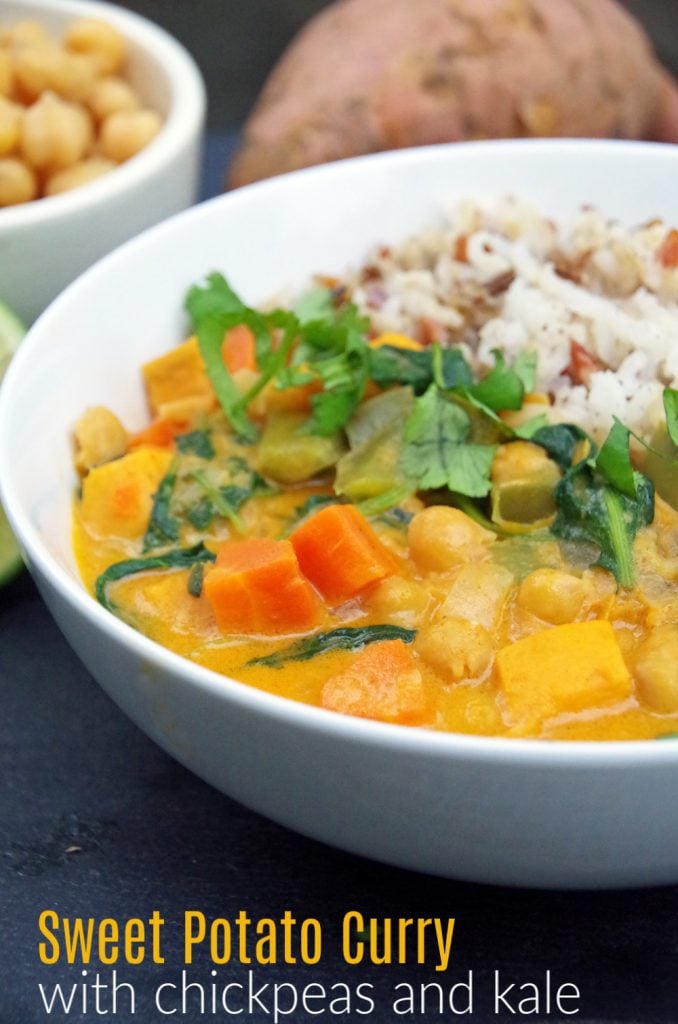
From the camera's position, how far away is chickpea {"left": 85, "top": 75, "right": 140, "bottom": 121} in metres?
4.18

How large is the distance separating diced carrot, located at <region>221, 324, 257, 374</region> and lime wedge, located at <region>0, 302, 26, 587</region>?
556 mm

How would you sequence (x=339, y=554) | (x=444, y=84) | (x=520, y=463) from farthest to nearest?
(x=444, y=84) → (x=520, y=463) → (x=339, y=554)

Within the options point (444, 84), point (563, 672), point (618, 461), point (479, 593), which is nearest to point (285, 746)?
point (563, 672)

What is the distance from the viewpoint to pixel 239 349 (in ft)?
11.2

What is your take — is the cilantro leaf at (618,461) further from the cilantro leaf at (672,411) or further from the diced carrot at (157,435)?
the diced carrot at (157,435)

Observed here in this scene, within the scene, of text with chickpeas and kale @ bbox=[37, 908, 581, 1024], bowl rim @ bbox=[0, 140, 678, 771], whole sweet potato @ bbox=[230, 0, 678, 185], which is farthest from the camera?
whole sweet potato @ bbox=[230, 0, 678, 185]

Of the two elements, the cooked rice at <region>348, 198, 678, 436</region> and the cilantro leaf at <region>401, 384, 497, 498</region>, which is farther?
the cooked rice at <region>348, 198, 678, 436</region>

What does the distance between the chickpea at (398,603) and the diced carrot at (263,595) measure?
0.14 meters

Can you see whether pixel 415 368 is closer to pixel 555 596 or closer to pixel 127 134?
pixel 555 596

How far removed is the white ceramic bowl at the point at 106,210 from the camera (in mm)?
3633

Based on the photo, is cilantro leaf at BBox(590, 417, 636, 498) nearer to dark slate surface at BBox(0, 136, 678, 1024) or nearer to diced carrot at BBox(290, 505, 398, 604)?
diced carrot at BBox(290, 505, 398, 604)

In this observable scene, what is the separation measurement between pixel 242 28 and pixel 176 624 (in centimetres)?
473

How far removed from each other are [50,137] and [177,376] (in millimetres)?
1192

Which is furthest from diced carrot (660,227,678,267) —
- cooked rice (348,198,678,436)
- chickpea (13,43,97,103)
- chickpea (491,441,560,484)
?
chickpea (13,43,97,103)
